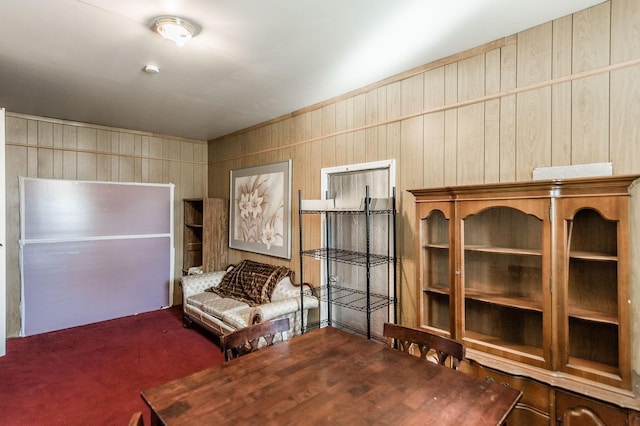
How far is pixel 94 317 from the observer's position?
430 centimetres

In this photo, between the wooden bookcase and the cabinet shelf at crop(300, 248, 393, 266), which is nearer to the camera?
the cabinet shelf at crop(300, 248, 393, 266)

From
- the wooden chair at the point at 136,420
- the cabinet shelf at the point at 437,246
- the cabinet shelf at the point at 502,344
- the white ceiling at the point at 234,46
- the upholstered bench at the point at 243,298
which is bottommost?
the upholstered bench at the point at 243,298

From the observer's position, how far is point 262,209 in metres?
4.22

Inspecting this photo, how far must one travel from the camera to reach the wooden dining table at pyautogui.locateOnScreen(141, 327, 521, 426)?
1.23 meters

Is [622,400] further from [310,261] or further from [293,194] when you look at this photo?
[293,194]

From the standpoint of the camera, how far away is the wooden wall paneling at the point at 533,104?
6.54ft

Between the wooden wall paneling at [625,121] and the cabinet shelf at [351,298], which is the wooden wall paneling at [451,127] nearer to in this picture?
the wooden wall paneling at [625,121]

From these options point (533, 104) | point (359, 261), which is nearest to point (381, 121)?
point (533, 104)

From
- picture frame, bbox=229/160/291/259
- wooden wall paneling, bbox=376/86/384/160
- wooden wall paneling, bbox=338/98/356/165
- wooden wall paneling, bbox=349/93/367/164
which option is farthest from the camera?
picture frame, bbox=229/160/291/259

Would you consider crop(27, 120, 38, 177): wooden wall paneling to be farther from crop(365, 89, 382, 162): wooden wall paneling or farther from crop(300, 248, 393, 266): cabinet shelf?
crop(365, 89, 382, 162): wooden wall paneling

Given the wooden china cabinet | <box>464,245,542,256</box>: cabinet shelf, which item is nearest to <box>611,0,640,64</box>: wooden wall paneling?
the wooden china cabinet

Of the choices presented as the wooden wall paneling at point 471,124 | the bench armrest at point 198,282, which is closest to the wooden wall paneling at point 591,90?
the wooden wall paneling at point 471,124

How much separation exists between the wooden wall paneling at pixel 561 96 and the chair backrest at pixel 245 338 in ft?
6.52

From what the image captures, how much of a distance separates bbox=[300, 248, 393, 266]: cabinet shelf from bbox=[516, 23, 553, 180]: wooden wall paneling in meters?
1.21
